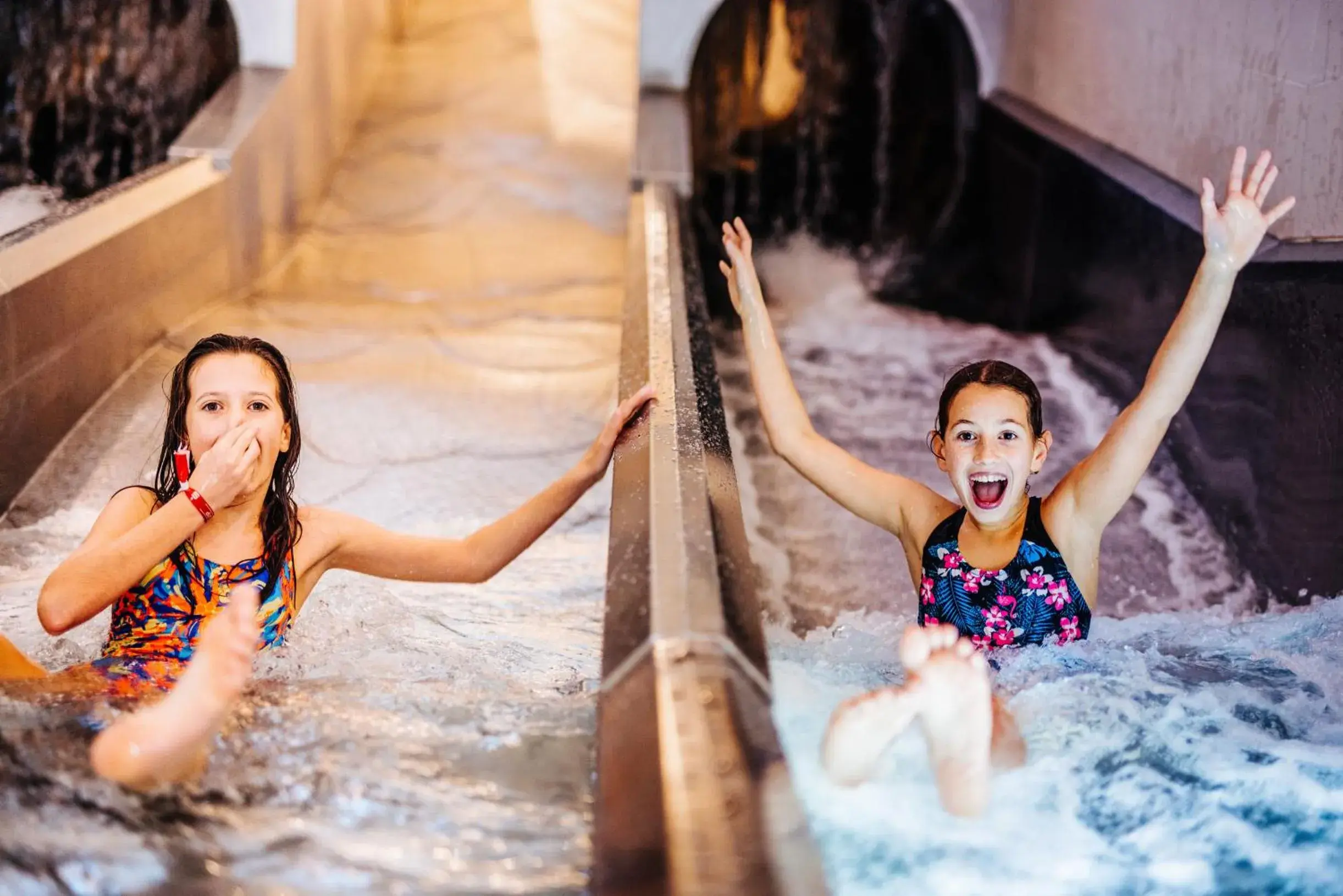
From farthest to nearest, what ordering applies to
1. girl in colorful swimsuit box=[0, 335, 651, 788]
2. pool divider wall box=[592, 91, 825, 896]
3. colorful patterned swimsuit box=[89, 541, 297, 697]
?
colorful patterned swimsuit box=[89, 541, 297, 697], girl in colorful swimsuit box=[0, 335, 651, 788], pool divider wall box=[592, 91, 825, 896]

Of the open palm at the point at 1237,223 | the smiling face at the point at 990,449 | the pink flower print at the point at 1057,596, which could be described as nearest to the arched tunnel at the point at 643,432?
the pink flower print at the point at 1057,596

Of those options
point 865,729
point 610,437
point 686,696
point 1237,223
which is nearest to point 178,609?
point 610,437

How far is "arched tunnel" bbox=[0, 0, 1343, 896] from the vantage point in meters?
1.36

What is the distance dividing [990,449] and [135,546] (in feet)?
3.99

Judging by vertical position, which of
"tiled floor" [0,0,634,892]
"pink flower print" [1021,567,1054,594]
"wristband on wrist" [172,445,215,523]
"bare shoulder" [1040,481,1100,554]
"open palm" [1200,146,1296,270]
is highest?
"open palm" [1200,146,1296,270]

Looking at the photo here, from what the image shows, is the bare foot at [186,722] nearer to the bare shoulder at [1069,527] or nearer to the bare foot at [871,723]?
the bare foot at [871,723]

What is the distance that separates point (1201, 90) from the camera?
322 centimetres

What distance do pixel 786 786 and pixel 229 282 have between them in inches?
121

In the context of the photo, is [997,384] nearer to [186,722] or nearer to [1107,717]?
[1107,717]

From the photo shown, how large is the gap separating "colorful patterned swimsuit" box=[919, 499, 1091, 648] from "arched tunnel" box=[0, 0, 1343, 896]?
0.01m

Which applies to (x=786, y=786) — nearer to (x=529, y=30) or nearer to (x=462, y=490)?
(x=462, y=490)

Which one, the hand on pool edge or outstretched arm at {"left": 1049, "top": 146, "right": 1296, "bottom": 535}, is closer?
outstretched arm at {"left": 1049, "top": 146, "right": 1296, "bottom": 535}

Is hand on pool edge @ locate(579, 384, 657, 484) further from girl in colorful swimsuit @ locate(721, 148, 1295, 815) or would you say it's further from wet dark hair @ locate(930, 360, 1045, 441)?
wet dark hair @ locate(930, 360, 1045, 441)

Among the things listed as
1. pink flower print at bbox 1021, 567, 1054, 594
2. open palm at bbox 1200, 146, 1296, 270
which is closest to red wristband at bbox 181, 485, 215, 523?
pink flower print at bbox 1021, 567, 1054, 594
